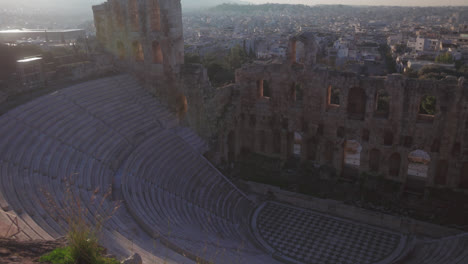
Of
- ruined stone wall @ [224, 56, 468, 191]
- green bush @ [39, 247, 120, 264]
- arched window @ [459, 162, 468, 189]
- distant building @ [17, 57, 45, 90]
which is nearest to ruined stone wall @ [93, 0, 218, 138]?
ruined stone wall @ [224, 56, 468, 191]

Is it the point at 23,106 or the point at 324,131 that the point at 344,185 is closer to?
the point at 324,131

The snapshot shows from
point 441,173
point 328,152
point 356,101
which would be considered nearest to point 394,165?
point 441,173

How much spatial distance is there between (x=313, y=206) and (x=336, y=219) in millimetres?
1387

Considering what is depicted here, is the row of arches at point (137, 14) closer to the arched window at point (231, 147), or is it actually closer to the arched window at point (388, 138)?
the arched window at point (231, 147)

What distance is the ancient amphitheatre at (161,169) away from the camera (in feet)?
38.8

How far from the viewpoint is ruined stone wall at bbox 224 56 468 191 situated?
59.5ft

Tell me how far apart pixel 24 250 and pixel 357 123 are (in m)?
17.2

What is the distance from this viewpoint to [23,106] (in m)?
16.2

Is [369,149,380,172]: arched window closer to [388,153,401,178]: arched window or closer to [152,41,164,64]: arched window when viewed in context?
[388,153,401,178]: arched window

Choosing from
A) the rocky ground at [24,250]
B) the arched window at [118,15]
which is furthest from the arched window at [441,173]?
the arched window at [118,15]

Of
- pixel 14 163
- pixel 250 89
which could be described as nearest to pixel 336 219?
pixel 250 89

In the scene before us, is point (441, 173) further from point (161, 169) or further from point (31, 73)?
point (31, 73)

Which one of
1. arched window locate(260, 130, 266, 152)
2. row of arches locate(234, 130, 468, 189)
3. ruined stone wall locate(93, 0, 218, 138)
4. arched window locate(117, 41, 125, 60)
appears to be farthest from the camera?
arched window locate(117, 41, 125, 60)

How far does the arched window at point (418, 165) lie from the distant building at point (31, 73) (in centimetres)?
2207
